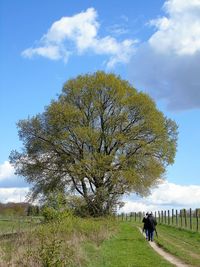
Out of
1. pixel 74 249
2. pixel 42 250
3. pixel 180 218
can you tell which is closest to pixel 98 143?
pixel 180 218

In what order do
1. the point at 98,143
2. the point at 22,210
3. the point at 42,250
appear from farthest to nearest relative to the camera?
the point at 98,143 → the point at 22,210 → the point at 42,250

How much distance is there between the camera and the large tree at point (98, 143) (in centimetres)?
5575

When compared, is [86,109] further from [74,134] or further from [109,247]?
[109,247]

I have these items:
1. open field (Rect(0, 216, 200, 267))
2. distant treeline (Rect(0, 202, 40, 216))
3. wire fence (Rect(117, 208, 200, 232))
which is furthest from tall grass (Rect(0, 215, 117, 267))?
wire fence (Rect(117, 208, 200, 232))

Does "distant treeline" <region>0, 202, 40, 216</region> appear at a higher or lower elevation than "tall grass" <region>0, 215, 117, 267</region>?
higher

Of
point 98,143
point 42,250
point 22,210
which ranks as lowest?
point 42,250

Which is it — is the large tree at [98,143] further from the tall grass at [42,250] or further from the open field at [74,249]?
the tall grass at [42,250]

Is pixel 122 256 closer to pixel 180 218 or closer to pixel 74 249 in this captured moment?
pixel 74 249

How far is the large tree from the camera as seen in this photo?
55750 millimetres

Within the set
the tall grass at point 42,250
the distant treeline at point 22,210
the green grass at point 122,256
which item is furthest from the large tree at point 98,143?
the tall grass at point 42,250

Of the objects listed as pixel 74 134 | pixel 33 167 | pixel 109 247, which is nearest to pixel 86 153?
pixel 74 134

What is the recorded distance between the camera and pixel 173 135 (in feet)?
199

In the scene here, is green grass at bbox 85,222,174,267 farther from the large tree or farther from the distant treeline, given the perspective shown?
the large tree

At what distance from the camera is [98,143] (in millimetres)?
56750
